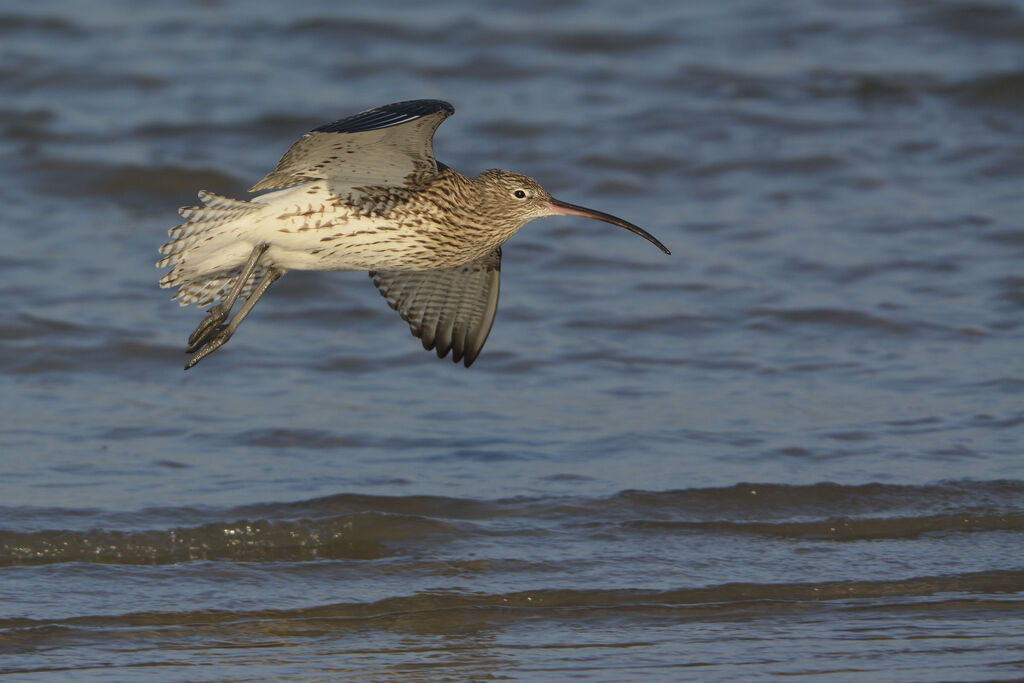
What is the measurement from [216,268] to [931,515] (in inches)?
120

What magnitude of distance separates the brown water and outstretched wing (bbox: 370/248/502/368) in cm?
47

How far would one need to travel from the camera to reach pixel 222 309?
6820 mm

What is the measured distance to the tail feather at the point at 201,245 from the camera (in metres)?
6.44

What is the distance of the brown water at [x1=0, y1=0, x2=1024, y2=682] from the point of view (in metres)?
5.48

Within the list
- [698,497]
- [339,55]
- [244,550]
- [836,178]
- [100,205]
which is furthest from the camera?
[339,55]

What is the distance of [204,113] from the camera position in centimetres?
1235

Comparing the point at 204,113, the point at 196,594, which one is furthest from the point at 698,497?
the point at 204,113

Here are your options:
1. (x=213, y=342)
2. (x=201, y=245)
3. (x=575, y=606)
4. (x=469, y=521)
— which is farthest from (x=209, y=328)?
(x=575, y=606)

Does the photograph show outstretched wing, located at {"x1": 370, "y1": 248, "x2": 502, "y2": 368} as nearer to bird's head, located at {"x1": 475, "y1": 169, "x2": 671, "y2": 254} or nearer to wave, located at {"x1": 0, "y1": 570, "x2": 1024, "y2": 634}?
bird's head, located at {"x1": 475, "y1": 169, "x2": 671, "y2": 254}

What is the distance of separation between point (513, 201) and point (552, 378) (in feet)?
5.46

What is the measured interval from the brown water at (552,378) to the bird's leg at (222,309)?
59 cm

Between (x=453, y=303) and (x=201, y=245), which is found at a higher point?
(x=201, y=245)

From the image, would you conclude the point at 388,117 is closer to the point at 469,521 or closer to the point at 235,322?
the point at 235,322

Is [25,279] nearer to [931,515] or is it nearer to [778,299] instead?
[778,299]
